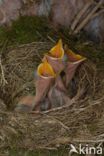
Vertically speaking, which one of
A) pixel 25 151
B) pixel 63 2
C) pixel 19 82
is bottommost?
pixel 25 151

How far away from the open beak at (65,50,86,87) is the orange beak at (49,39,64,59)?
0.14 ft

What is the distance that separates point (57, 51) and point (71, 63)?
62mm

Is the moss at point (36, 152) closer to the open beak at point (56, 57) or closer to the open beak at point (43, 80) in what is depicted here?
the open beak at point (43, 80)

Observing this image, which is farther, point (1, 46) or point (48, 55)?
point (1, 46)

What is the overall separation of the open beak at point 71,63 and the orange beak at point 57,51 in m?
0.04

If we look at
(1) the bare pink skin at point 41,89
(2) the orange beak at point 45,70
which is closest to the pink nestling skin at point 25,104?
(1) the bare pink skin at point 41,89

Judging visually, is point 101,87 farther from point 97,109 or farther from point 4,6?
point 4,6

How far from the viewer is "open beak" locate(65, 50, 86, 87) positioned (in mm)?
2260

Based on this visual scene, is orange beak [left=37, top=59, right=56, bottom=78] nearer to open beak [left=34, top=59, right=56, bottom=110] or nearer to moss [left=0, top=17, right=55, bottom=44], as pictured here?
open beak [left=34, top=59, right=56, bottom=110]

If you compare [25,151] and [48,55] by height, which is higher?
[48,55]

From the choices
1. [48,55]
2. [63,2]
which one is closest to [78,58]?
[48,55]

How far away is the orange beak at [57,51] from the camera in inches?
87.8

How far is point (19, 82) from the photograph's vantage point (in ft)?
7.75

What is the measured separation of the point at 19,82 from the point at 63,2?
0.34 m
